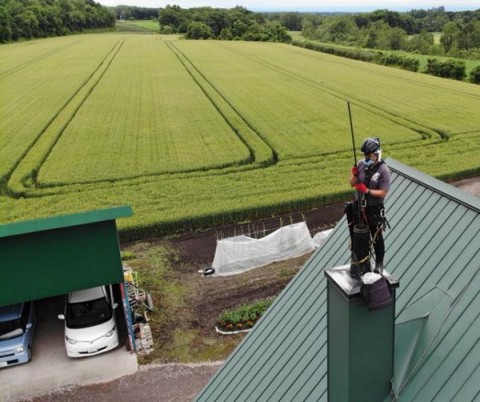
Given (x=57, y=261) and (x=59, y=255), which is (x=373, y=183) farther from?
(x=57, y=261)

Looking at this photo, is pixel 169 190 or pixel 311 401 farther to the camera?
pixel 169 190

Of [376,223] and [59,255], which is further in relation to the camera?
[59,255]

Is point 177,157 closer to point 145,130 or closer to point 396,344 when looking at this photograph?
point 145,130

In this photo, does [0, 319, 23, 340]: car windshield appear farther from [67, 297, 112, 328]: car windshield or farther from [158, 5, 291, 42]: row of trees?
[158, 5, 291, 42]: row of trees

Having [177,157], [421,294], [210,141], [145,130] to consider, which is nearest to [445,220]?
[421,294]

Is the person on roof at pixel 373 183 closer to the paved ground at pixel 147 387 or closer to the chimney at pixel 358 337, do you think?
the chimney at pixel 358 337

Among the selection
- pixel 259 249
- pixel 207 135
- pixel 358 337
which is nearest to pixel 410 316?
pixel 358 337

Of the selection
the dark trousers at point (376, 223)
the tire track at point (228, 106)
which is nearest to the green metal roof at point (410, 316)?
the dark trousers at point (376, 223)
